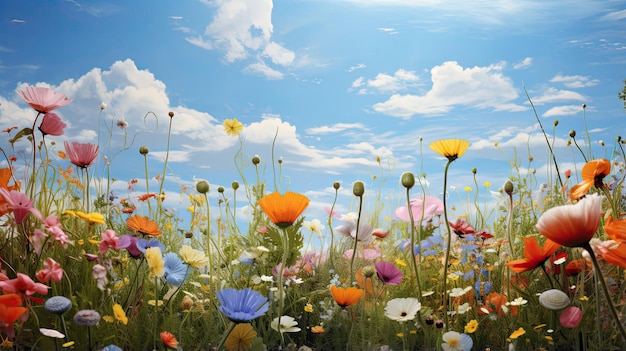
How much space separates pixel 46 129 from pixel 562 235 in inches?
71.5

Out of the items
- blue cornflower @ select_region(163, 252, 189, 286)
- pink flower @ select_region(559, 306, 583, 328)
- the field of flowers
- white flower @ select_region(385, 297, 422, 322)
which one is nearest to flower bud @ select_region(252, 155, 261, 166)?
the field of flowers

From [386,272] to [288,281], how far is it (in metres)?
0.60

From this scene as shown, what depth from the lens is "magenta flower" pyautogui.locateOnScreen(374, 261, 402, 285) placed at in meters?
1.89

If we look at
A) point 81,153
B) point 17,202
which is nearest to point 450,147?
point 17,202

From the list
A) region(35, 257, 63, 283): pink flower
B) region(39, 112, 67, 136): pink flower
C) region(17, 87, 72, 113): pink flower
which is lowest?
region(35, 257, 63, 283): pink flower

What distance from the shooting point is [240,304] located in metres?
1.46

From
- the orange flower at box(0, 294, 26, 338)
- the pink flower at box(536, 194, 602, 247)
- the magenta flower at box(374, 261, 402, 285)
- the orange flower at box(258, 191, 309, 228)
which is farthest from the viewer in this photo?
the magenta flower at box(374, 261, 402, 285)

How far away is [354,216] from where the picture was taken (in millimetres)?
2537

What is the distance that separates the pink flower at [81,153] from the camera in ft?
7.10

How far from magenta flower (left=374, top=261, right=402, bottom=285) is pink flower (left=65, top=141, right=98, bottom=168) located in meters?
1.21

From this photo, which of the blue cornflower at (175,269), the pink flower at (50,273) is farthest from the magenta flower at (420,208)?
the pink flower at (50,273)

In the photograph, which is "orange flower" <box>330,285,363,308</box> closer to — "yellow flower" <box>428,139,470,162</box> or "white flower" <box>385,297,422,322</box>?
"white flower" <box>385,297,422,322</box>

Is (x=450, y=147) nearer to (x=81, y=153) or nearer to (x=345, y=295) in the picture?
(x=345, y=295)

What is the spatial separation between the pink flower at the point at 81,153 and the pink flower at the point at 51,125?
9 cm
